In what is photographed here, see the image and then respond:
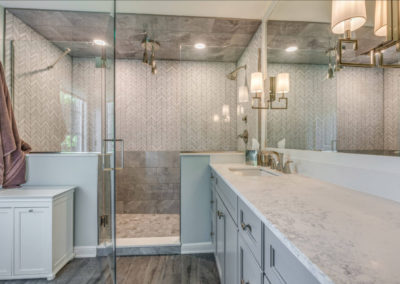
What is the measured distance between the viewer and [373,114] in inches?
36.4

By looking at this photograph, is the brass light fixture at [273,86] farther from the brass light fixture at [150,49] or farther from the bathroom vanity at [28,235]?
the bathroom vanity at [28,235]

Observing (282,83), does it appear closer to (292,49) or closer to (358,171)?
(292,49)

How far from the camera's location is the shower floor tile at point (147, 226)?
8.34 ft

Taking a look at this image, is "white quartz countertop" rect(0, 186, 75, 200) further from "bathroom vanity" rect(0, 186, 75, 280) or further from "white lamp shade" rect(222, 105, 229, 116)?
"white lamp shade" rect(222, 105, 229, 116)

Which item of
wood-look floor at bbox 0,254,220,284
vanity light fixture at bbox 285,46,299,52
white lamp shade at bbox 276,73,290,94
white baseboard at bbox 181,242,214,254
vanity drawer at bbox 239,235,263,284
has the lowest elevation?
wood-look floor at bbox 0,254,220,284

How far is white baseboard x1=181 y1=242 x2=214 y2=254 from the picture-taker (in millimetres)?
2252

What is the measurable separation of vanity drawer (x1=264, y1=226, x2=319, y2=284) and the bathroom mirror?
65cm

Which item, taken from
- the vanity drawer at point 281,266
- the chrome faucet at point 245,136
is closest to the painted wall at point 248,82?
the chrome faucet at point 245,136

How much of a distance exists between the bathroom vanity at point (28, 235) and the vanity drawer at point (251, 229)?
1723 mm

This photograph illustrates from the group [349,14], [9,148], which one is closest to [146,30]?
[9,148]

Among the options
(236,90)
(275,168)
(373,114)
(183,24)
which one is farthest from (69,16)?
(373,114)

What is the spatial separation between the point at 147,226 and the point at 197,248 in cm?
86

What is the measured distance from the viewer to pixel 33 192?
6.31ft

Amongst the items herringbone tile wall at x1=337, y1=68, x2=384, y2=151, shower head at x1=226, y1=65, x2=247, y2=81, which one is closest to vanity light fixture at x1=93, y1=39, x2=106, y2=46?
shower head at x1=226, y1=65, x2=247, y2=81
